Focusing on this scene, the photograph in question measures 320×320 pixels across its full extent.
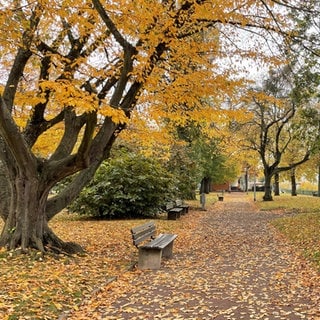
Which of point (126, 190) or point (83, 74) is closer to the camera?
point (83, 74)

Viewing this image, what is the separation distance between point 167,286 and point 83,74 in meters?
5.48

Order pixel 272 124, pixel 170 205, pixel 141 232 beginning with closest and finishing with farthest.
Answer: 1. pixel 141 232
2. pixel 170 205
3. pixel 272 124

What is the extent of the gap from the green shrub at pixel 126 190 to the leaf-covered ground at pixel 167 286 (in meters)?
7.40

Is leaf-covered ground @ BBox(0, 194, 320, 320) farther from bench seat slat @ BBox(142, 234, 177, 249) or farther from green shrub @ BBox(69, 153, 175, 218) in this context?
green shrub @ BBox(69, 153, 175, 218)

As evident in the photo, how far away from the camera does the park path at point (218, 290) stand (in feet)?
18.1

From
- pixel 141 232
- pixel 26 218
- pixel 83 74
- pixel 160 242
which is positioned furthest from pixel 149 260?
pixel 83 74

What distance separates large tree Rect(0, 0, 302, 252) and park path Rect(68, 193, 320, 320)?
264cm

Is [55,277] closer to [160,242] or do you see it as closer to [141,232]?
[160,242]

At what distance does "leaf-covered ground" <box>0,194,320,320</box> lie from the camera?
5.50 m

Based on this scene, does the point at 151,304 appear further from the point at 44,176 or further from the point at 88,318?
the point at 44,176

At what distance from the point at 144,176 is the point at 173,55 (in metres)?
9.41

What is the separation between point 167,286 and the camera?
23.1 feet

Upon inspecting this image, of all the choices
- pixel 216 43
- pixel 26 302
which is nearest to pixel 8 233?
pixel 26 302

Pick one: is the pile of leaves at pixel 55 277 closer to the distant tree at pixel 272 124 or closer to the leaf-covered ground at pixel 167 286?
the leaf-covered ground at pixel 167 286
